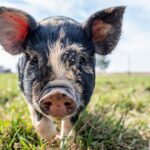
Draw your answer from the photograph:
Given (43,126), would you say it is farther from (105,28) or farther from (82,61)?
(105,28)

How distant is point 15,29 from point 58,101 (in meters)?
1.26

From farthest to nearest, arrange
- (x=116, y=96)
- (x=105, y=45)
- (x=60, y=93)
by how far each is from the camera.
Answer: (x=116, y=96) < (x=105, y=45) < (x=60, y=93)

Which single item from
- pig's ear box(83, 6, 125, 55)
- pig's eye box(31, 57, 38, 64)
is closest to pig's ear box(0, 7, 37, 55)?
pig's eye box(31, 57, 38, 64)

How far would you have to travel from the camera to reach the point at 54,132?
14.4 feet

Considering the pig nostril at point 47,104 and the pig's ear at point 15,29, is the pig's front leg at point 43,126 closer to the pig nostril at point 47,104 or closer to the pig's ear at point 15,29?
the pig's ear at point 15,29

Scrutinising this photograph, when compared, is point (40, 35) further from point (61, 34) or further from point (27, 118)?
point (27, 118)

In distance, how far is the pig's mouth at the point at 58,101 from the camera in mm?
3303

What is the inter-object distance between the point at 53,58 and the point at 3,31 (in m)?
0.85

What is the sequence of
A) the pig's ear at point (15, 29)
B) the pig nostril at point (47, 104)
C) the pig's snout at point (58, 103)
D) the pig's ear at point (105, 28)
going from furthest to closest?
the pig's ear at point (105, 28) < the pig's ear at point (15, 29) < the pig nostril at point (47, 104) < the pig's snout at point (58, 103)

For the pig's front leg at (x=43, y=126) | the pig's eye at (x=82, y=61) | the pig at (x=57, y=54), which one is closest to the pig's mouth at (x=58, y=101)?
the pig at (x=57, y=54)

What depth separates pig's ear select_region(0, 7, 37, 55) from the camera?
4.25m

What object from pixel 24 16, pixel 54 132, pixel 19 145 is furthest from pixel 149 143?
pixel 24 16

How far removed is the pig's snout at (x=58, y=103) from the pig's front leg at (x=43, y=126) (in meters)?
0.73

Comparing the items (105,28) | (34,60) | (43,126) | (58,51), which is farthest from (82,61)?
(43,126)
